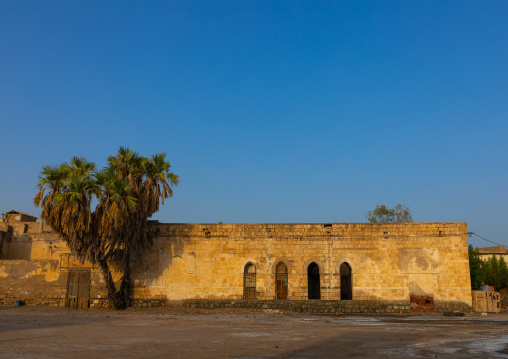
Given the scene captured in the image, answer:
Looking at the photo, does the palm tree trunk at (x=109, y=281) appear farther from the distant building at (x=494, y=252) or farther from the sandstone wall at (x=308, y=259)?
the distant building at (x=494, y=252)

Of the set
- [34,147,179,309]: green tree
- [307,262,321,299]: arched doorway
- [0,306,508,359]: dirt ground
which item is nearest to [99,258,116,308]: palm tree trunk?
[34,147,179,309]: green tree

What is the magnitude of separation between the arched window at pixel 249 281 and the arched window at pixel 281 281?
1204mm

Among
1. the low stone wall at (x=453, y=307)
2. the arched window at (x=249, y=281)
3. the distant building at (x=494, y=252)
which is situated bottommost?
the low stone wall at (x=453, y=307)

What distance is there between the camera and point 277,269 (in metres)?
23.3

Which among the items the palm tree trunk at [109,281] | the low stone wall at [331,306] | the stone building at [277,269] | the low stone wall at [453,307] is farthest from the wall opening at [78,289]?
the low stone wall at [453,307]

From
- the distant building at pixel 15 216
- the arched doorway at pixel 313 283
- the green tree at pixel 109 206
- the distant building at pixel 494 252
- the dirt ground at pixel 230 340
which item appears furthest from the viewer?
the distant building at pixel 494 252

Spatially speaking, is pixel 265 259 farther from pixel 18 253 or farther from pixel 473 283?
pixel 473 283

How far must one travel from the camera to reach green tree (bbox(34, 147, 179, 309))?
66.3 feet

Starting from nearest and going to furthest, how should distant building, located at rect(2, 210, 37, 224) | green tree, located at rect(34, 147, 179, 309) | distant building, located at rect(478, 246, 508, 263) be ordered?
1. green tree, located at rect(34, 147, 179, 309)
2. distant building, located at rect(2, 210, 37, 224)
3. distant building, located at rect(478, 246, 508, 263)

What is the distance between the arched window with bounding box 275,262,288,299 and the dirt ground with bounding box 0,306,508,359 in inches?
283

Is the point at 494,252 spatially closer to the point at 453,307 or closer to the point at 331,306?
the point at 453,307

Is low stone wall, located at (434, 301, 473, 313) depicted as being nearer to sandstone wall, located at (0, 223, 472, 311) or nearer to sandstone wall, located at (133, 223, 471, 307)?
sandstone wall, located at (0, 223, 472, 311)

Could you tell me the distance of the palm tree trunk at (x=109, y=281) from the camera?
21391mm

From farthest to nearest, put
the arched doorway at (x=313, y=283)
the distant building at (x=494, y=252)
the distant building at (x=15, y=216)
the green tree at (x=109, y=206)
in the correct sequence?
the distant building at (x=494, y=252) < the distant building at (x=15, y=216) < the arched doorway at (x=313, y=283) < the green tree at (x=109, y=206)
